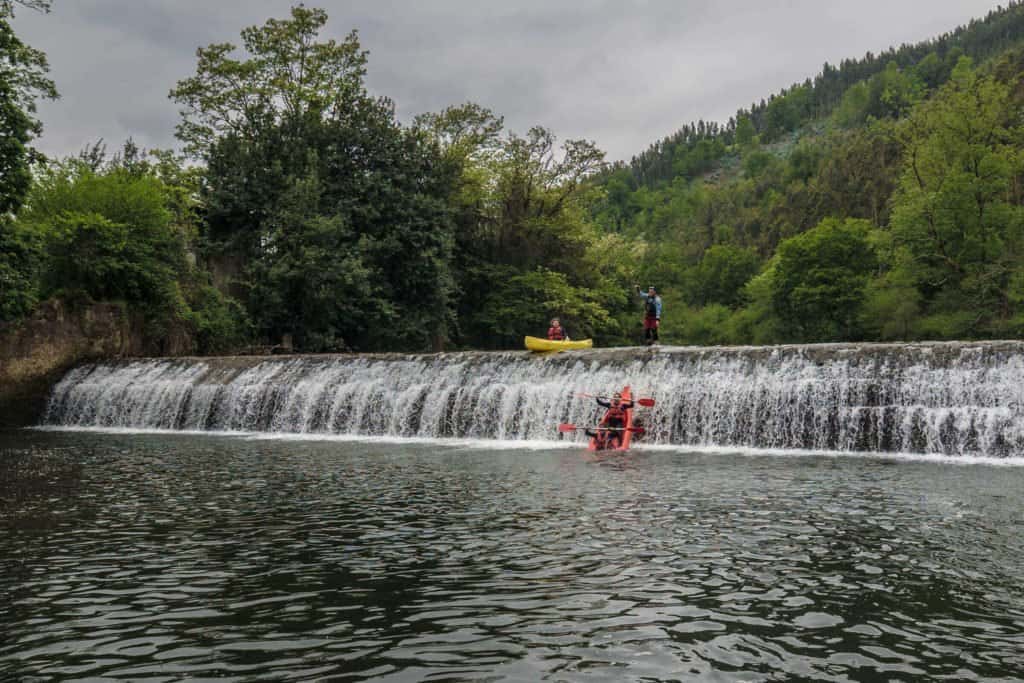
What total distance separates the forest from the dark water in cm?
1896

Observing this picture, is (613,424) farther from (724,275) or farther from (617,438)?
(724,275)

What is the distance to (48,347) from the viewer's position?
3047 centimetres

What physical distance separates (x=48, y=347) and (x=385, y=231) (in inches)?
621

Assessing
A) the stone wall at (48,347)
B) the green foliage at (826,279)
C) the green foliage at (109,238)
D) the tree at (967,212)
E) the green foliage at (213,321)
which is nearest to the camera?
the stone wall at (48,347)

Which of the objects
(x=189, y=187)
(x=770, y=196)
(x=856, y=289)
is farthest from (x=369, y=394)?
(x=770, y=196)

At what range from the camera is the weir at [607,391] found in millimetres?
18719

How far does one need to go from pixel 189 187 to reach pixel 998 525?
129 ft

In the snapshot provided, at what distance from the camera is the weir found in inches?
737

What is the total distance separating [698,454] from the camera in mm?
17922

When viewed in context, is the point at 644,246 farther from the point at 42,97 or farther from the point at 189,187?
the point at 42,97

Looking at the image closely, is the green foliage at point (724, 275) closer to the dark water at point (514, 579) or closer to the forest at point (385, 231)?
the forest at point (385, 231)

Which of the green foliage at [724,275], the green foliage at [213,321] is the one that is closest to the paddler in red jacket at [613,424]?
the green foliage at [213,321]

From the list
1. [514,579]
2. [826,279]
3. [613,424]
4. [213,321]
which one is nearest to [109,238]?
[213,321]

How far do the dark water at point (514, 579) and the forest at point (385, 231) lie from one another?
19.0 metres
